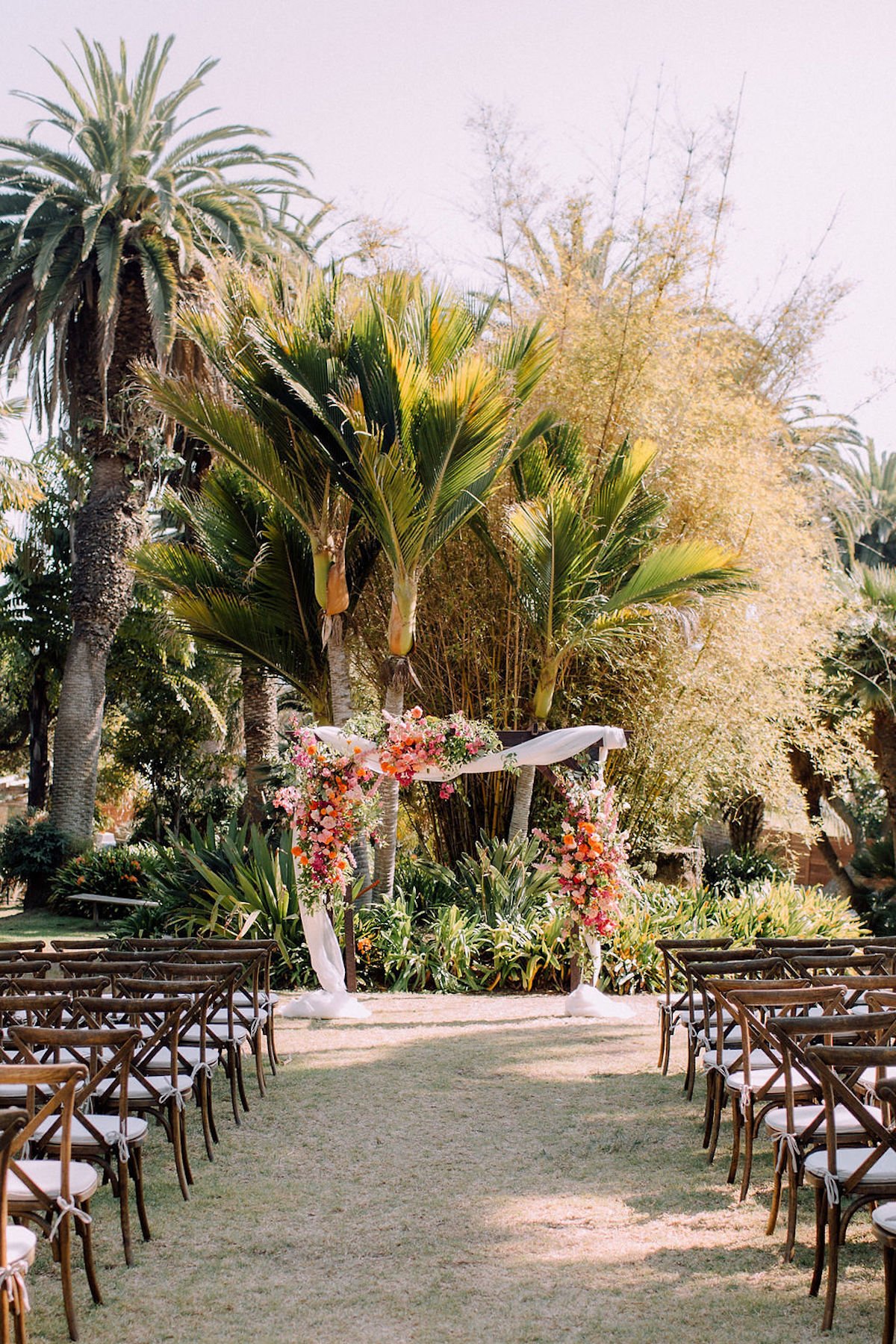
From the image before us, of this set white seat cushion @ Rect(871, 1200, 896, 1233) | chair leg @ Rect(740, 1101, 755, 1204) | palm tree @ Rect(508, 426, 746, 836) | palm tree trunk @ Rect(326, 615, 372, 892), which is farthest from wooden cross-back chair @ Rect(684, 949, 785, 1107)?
palm tree trunk @ Rect(326, 615, 372, 892)

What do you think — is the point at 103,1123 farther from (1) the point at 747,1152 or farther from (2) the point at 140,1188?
(1) the point at 747,1152

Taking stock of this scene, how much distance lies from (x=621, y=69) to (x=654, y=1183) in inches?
400

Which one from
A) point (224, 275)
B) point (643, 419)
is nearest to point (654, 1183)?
point (643, 419)

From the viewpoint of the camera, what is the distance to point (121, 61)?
53.5ft

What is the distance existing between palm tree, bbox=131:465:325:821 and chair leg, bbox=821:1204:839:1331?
29.7 feet

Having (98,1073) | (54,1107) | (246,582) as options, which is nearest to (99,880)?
(246,582)

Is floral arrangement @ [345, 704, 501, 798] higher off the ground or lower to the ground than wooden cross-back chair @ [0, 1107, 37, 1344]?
higher

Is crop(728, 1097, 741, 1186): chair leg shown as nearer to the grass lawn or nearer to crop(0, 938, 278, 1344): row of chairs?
crop(0, 938, 278, 1344): row of chairs

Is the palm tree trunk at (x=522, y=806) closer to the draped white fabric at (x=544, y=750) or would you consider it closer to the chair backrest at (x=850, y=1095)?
the draped white fabric at (x=544, y=750)

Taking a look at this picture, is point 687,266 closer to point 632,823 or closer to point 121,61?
point 632,823

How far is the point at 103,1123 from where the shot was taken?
4102mm

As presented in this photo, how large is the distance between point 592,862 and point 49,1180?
5.67m

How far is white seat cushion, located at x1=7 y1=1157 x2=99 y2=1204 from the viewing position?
342 centimetres

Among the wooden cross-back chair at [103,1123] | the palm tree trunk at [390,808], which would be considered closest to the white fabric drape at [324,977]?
the palm tree trunk at [390,808]
